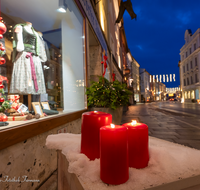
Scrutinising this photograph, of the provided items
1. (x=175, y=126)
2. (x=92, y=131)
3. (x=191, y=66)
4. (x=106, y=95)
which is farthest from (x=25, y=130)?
(x=191, y=66)

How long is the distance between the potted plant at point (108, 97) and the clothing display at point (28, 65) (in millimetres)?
1073

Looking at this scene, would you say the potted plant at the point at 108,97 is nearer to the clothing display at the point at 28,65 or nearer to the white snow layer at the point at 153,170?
the clothing display at the point at 28,65

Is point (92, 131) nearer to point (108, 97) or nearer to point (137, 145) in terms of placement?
point (137, 145)

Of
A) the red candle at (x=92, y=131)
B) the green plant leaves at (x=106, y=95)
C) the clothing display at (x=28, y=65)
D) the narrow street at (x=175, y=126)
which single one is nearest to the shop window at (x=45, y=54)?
the clothing display at (x=28, y=65)

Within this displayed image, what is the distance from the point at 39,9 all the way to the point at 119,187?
3.38m

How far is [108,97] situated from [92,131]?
2.55 metres

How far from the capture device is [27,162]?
1.45 m

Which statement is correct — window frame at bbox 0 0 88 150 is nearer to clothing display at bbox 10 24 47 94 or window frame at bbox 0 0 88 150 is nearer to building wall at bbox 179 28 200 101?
clothing display at bbox 10 24 47 94

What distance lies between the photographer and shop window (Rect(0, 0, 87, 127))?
2350 millimetres

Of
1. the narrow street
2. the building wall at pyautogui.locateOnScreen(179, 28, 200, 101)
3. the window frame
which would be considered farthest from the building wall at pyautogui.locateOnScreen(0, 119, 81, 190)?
the building wall at pyautogui.locateOnScreen(179, 28, 200, 101)

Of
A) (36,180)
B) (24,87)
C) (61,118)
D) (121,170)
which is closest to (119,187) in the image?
(121,170)

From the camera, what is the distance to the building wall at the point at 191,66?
91.1 ft

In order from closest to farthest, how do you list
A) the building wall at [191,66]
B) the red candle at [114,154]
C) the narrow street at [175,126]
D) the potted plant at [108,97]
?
the red candle at [114,154] → the narrow street at [175,126] → the potted plant at [108,97] → the building wall at [191,66]

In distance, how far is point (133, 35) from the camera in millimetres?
98938
